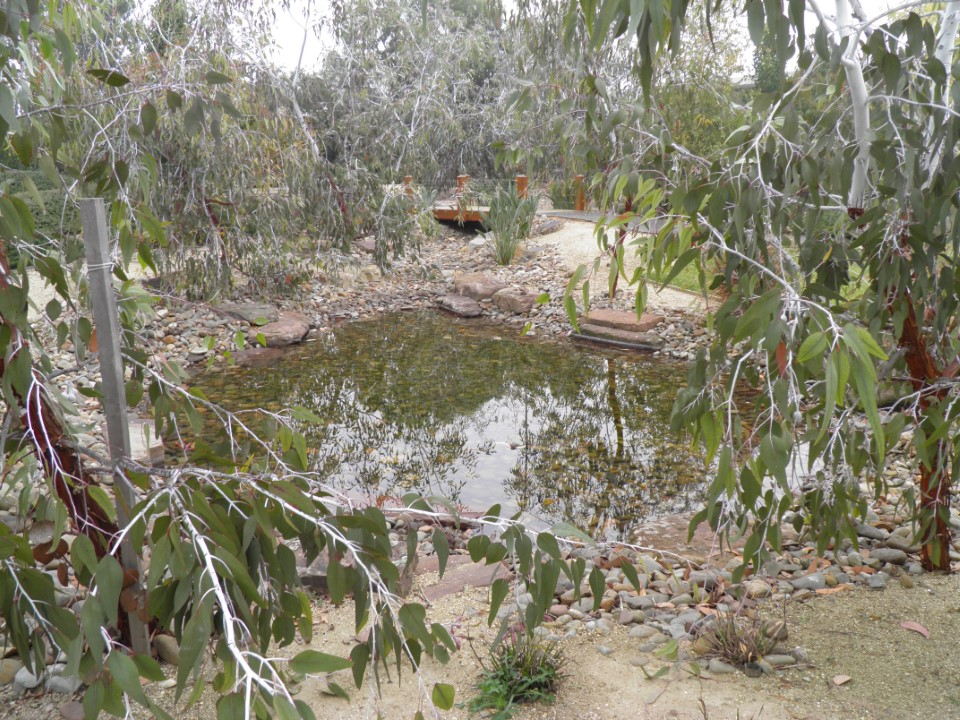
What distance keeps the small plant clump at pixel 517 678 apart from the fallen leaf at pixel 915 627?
84 centimetres

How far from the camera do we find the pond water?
12.9 feet

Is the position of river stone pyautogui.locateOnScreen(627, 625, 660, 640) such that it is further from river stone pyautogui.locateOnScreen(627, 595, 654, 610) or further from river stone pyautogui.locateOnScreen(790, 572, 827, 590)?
river stone pyautogui.locateOnScreen(790, 572, 827, 590)

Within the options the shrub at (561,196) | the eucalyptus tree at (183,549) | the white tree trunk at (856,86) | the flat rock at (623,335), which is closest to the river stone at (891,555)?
the white tree trunk at (856,86)

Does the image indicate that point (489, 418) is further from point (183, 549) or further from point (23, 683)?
point (183, 549)

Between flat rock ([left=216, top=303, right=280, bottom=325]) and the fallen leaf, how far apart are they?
536 cm

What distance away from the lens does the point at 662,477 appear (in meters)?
4.05

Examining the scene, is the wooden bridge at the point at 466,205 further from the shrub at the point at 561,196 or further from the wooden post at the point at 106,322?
the wooden post at the point at 106,322

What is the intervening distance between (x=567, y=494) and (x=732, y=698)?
6.71 ft

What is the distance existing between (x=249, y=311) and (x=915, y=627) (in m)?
5.58

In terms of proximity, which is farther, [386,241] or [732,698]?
[386,241]

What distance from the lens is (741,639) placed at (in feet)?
6.57

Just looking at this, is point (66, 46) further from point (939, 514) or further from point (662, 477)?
point (662, 477)

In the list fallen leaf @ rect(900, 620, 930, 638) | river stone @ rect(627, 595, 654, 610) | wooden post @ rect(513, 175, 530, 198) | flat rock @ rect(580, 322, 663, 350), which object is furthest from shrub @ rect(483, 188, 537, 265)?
fallen leaf @ rect(900, 620, 930, 638)

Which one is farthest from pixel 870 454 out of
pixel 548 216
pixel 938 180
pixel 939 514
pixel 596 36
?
pixel 548 216
